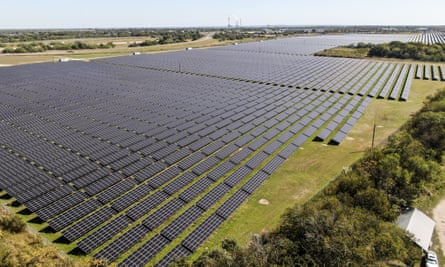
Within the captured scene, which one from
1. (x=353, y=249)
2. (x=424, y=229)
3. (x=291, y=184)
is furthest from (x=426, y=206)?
(x=353, y=249)

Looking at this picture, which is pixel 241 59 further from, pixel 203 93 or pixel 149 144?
pixel 149 144

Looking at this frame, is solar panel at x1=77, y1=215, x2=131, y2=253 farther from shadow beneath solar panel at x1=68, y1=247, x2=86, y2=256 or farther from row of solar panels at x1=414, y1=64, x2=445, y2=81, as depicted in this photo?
row of solar panels at x1=414, y1=64, x2=445, y2=81

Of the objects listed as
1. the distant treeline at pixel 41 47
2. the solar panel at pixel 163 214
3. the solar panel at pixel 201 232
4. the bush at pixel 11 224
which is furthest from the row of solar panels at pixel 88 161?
the distant treeline at pixel 41 47

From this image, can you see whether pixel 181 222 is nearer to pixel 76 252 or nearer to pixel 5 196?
pixel 76 252

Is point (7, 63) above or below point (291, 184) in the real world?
above

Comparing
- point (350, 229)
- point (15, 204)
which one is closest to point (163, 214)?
point (15, 204)

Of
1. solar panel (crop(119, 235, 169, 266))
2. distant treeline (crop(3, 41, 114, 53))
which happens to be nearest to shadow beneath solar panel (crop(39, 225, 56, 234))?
solar panel (crop(119, 235, 169, 266))

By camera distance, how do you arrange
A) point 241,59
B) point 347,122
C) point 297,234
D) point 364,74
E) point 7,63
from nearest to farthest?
point 297,234 < point 347,122 < point 364,74 < point 7,63 < point 241,59
